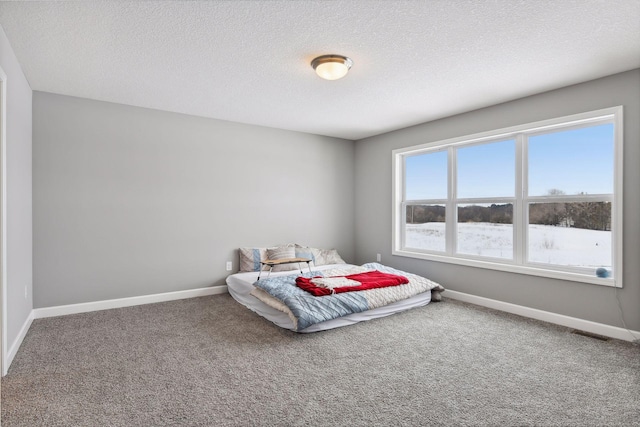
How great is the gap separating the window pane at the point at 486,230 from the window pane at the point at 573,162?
0.46 meters

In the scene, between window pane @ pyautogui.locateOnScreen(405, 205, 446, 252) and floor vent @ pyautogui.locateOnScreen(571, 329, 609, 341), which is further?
window pane @ pyautogui.locateOnScreen(405, 205, 446, 252)

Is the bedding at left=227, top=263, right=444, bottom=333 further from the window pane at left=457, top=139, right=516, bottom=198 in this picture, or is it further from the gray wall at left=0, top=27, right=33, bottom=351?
the gray wall at left=0, top=27, right=33, bottom=351

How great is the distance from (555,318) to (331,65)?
336cm

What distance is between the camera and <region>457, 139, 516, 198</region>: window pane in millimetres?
4062

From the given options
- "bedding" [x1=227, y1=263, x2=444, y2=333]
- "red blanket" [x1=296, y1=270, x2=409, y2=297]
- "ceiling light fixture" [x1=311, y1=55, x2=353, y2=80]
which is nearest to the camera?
"ceiling light fixture" [x1=311, y1=55, x2=353, y2=80]

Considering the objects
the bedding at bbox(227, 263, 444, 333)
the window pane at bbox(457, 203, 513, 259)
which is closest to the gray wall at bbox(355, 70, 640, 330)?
the window pane at bbox(457, 203, 513, 259)

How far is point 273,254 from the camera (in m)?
4.88

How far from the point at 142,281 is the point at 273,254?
5.56 ft

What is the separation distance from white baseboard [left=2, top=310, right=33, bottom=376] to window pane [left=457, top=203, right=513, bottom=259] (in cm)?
467

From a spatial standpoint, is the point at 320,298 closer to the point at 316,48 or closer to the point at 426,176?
the point at 316,48

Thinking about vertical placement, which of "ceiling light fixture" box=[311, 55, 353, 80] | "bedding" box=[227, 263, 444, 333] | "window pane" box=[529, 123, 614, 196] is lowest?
"bedding" box=[227, 263, 444, 333]

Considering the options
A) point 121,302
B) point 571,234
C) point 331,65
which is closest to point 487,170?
point 571,234

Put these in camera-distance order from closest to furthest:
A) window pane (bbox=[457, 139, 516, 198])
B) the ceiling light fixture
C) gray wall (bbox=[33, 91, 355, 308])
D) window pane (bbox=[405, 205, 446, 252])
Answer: the ceiling light fixture
gray wall (bbox=[33, 91, 355, 308])
window pane (bbox=[457, 139, 516, 198])
window pane (bbox=[405, 205, 446, 252])

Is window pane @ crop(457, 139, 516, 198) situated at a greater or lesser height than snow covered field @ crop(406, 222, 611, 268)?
greater
